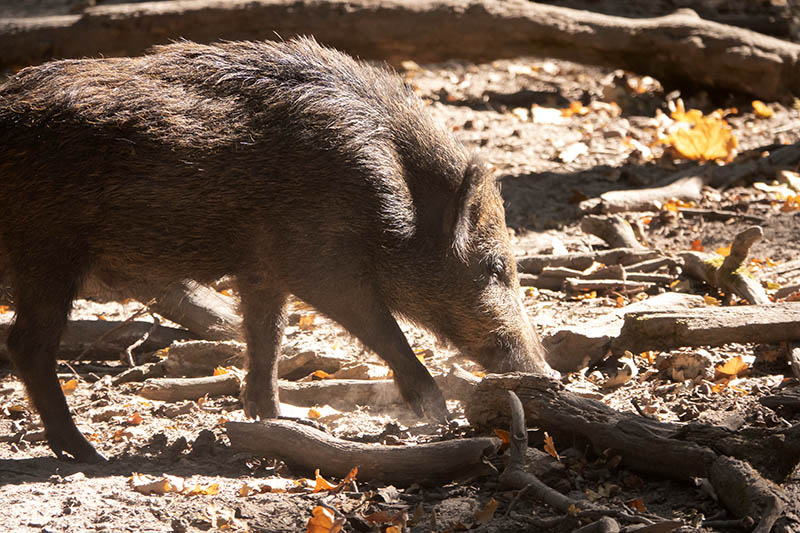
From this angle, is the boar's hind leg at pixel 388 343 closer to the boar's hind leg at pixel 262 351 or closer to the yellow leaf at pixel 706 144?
the boar's hind leg at pixel 262 351

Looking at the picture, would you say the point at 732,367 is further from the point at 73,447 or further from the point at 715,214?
the point at 73,447

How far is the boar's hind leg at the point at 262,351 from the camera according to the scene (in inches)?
197

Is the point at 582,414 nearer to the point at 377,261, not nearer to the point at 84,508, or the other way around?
the point at 377,261

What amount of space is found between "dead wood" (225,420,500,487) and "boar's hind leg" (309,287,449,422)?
0.70 m

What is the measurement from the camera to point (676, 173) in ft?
27.4

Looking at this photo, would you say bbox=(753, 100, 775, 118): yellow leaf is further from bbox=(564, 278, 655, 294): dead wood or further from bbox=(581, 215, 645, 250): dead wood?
bbox=(564, 278, 655, 294): dead wood

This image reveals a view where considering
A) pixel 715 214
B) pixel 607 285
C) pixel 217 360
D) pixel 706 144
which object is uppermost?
pixel 706 144

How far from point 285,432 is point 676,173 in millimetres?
5437

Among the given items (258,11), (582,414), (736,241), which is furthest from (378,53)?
(582,414)

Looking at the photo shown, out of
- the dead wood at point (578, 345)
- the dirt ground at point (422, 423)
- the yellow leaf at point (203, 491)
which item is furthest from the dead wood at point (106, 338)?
the dead wood at point (578, 345)

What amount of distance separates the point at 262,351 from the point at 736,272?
2.83 m

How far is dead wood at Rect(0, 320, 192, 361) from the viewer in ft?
18.9

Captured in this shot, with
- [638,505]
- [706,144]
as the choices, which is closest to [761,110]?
[706,144]

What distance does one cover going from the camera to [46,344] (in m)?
4.41
